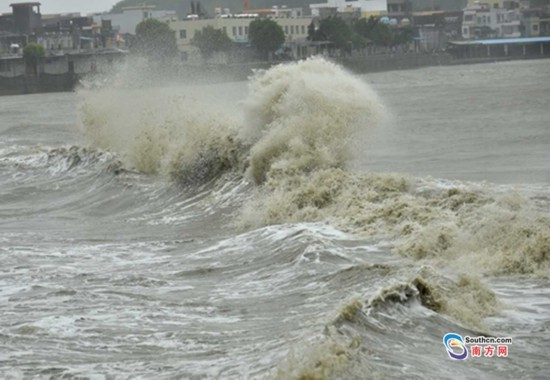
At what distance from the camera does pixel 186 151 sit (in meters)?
20.2

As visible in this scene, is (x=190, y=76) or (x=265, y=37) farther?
(x=265, y=37)

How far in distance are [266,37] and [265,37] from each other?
0.25ft

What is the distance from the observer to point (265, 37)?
96.6 metres

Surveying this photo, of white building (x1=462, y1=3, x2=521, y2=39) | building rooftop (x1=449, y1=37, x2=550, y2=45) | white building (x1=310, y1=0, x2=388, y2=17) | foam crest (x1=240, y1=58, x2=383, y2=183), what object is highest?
white building (x1=310, y1=0, x2=388, y2=17)

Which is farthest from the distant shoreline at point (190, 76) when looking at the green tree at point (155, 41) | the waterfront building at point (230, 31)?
the green tree at point (155, 41)

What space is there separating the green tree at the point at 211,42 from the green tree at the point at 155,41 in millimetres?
2006

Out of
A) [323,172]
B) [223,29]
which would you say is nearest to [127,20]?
[223,29]

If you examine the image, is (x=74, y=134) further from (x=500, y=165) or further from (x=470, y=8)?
(x=470, y=8)

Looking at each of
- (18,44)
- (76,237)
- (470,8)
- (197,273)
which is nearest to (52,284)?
(197,273)

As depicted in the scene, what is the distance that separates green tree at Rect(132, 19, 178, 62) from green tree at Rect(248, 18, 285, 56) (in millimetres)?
6149

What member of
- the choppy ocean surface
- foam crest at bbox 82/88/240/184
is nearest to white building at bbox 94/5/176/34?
foam crest at bbox 82/88/240/184

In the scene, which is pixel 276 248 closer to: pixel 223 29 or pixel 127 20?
pixel 223 29

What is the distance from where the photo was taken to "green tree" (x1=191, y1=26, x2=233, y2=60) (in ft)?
312

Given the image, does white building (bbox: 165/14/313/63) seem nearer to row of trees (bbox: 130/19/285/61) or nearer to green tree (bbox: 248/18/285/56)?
row of trees (bbox: 130/19/285/61)
